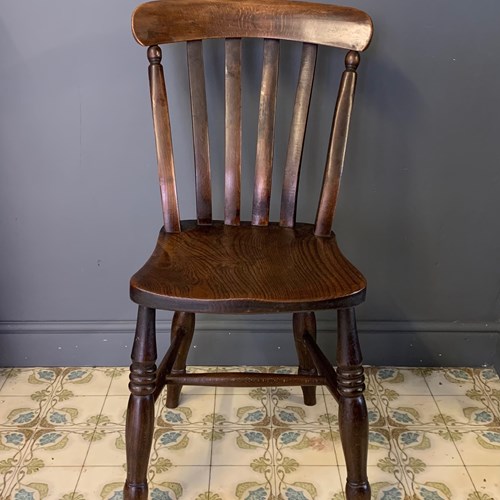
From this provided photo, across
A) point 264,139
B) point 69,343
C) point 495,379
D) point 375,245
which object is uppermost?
point 264,139

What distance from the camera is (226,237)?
1176 millimetres

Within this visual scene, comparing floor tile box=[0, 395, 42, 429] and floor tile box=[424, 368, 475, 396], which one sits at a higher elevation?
floor tile box=[0, 395, 42, 429]

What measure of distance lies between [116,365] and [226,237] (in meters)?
0.56

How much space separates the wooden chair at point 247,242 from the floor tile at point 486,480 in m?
0.28

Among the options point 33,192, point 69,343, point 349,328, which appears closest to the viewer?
point 349,328

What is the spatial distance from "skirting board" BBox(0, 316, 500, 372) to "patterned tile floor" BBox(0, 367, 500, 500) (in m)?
0.03

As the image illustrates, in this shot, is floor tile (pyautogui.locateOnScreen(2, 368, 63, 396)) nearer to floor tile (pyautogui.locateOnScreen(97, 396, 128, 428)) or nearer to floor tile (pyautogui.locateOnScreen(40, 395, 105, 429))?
floor tile (pyautogui.locateOnScreen(40, 395, 105, 429))

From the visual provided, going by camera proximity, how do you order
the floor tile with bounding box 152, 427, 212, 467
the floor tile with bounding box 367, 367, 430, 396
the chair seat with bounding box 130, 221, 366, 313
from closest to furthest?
1. the chair seat with bounding box 130, 221, 366, 313
2. the floor tile with bounding box 152, 427, 212, 467
3. the floor tile with bounding box 367, 367, 430, 396

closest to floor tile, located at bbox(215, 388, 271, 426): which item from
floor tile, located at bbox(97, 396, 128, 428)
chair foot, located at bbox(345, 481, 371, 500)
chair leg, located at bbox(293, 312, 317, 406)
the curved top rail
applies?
chair leg, located at bbox(293, 312, 317, 406)

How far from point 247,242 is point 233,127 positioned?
0.23 m

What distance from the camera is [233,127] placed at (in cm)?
120

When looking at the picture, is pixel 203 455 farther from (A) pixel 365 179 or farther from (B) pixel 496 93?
(B) pixel 496 93

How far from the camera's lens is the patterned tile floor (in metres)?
1.21

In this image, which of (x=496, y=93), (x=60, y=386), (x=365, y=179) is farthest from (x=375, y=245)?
(x=60, y=386)
